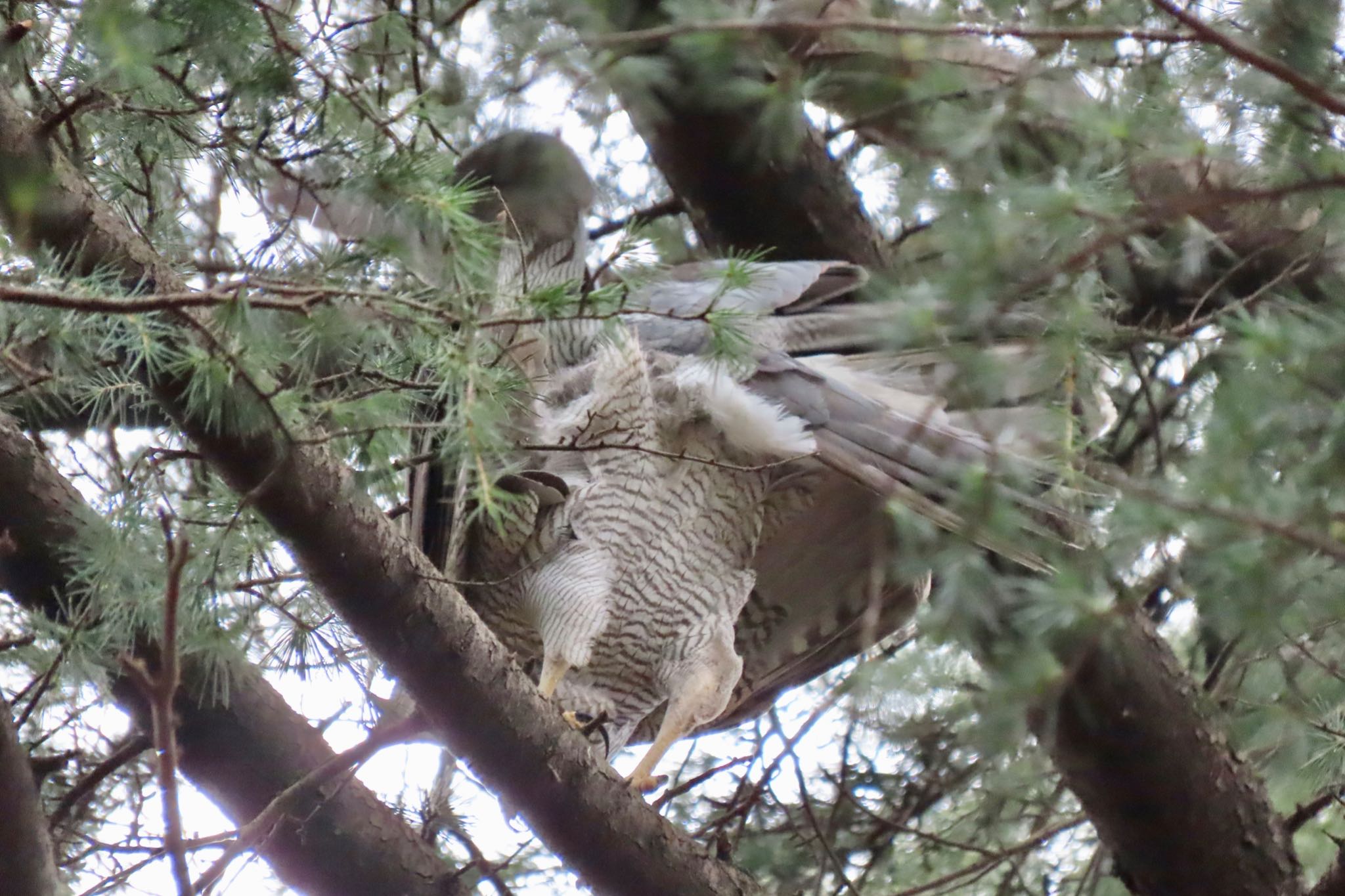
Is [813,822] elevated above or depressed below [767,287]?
below

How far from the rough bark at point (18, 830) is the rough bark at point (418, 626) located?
50 centimetres

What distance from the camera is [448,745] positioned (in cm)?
247

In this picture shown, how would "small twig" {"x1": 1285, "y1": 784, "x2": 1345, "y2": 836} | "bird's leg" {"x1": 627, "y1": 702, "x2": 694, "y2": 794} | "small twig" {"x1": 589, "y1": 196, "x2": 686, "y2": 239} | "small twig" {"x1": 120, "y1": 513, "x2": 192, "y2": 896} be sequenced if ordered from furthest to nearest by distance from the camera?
1. "small twig" {"x1": 589, "y1": 196, "x2": 686, "y2": 239}
2. "bird's leg" {"x1": 627, "y1": 702, "x2": 694, "y2": 794}
3. "small twig" {"x1": 1285, "y1": 784, "x2": 1345, "y2": 836}
4. "small twig" {"x1": 120, "y1": 513, "x2": 192, "y2": 896}

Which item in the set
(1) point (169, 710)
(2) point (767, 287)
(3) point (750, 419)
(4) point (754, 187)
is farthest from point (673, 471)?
(1) point (169, 710)

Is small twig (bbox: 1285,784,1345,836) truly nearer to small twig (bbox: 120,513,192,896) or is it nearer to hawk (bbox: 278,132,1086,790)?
hawk (bbox: 278,132,1086,790)

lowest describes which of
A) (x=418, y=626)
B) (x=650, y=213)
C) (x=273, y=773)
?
(x=418, y=626)

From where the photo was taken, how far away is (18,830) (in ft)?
6.57

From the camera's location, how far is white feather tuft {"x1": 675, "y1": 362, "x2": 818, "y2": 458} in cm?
300

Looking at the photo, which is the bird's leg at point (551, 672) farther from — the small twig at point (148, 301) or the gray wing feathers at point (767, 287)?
the small twig at point (148, 301)

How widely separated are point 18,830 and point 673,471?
5.27 ft

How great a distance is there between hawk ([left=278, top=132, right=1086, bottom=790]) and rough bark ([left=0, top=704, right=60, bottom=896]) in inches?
39.9

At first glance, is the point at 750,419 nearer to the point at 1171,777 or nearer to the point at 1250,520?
the point at 1171,777

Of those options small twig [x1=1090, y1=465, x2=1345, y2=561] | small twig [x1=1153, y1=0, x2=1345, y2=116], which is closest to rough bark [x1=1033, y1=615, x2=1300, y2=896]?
small twig [x1=1090, y1=465, x2=1345, y2=561]

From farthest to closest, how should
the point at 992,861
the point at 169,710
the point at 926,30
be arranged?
the point at 992,861
the point at 926,30
the point at 169,710
